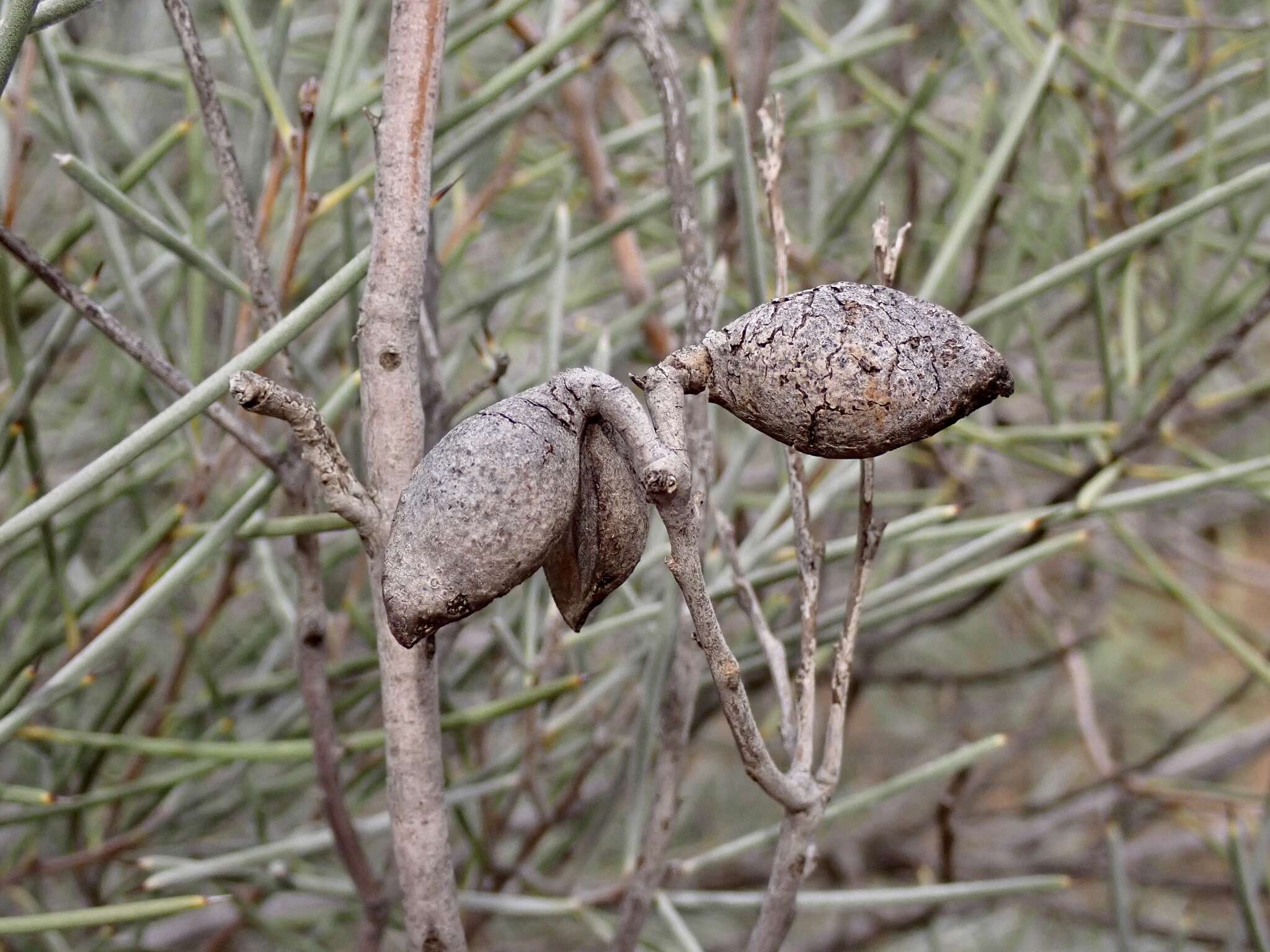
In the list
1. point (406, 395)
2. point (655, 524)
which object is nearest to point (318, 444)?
point (406, 395)

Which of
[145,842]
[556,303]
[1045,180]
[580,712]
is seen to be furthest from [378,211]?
[1045,180]

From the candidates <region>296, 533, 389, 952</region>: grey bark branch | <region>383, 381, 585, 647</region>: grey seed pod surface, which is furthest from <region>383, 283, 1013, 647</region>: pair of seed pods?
<region>296, 533, 389, 952</region>: grey bark branch

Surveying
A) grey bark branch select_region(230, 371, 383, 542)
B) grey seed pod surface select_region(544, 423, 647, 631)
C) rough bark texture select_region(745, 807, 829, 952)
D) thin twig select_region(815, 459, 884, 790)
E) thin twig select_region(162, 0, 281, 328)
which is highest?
thin twig select_region(162, 0, 281, 328)

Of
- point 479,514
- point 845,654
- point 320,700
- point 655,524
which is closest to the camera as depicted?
point 479,514

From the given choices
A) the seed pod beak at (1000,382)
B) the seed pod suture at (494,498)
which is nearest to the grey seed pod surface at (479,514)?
the seed pod suture at (494,498)

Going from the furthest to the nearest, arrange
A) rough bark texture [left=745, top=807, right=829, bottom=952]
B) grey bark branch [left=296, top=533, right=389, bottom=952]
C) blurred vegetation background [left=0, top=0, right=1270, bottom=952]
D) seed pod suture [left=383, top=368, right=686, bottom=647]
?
1. blurred vegetation background [left=0, top=0, right=1270, bottom=952]
2. grey bark branch [left=296, top=533, right=389, bottom=952]
3. rough bark texture [left=745, top=807, right=829, bottom=952]
4. seed pod suture [left=383, top=368, right=686, bottom=647]

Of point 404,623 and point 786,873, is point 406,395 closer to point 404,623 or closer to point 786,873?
point 404,623

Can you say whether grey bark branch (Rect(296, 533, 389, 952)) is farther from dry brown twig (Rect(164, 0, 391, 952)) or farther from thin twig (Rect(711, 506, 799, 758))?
thin twig (Rect(711, 506, 799, 758))
